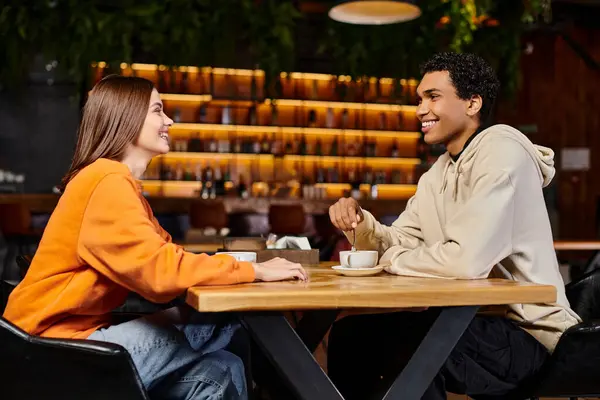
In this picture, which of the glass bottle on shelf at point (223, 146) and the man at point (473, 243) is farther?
the glass bottle on shelf at point (223, 146)

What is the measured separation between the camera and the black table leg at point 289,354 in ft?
4.99

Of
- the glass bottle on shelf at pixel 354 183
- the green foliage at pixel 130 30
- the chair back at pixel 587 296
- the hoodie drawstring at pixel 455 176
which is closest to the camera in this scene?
the hoodie drawstring at pixel 455 176

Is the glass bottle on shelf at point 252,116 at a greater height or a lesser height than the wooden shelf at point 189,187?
greater

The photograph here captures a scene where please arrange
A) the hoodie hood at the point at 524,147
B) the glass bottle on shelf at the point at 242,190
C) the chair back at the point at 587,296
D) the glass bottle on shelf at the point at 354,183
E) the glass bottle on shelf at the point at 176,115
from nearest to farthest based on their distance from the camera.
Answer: the hoodie hood at the point at 524,147
the chair back at the point at 587,296
the glass bottle on shelf at the point at 242,190
the glass bottle on shelf at the point at 354,183
the glass bottle on shelf at the point at 176,115

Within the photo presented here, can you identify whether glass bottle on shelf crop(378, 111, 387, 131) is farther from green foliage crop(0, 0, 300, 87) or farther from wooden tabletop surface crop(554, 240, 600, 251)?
wooden tabletop surface crop(554, 240, 600, 251)

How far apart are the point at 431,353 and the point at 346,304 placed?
0.29m

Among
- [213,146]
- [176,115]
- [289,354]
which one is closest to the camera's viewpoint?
[289,354]

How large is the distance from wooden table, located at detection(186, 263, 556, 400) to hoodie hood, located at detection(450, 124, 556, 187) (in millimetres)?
445

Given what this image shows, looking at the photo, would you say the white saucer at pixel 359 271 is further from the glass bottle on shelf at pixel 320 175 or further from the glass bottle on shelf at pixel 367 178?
the glass bottle on shelf at pixel 367 178

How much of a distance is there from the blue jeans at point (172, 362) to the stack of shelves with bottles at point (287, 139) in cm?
711

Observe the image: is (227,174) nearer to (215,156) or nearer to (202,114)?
(215,156)

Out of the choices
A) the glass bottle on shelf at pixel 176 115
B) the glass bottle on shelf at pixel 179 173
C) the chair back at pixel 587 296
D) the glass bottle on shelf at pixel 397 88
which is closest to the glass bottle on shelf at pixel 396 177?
the glass bottle on shelf at pixel 179 173

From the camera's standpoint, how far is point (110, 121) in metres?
1.84

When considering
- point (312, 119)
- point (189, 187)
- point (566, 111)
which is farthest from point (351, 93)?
point (566, 111)
